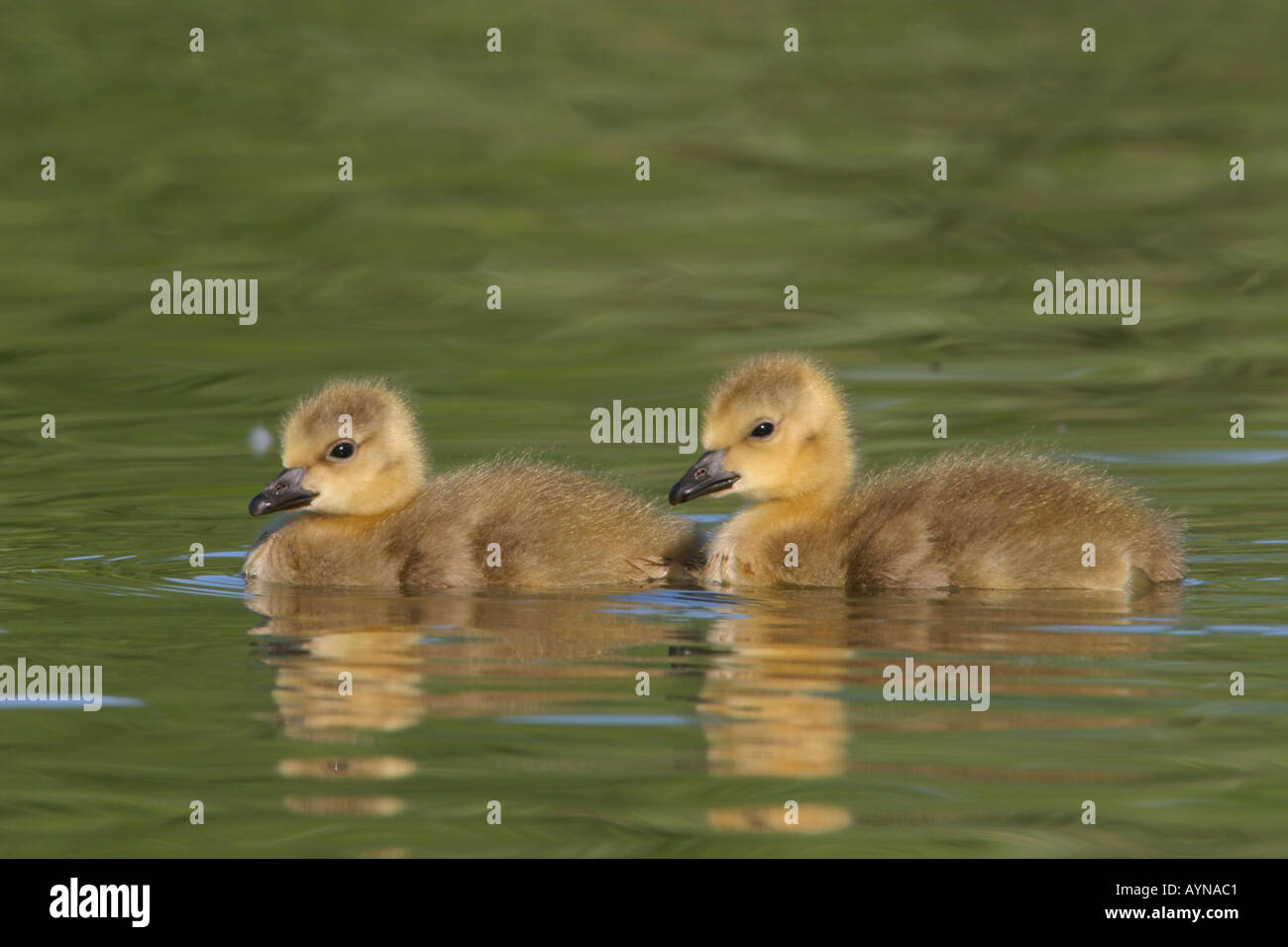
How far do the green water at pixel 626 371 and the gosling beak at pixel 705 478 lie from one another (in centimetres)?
55

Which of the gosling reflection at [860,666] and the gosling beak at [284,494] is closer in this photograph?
the gosling reflection at [860,666]

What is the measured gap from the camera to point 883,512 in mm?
9781

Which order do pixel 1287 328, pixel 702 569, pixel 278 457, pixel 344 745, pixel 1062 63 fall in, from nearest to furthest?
1. pixel 344 745
2. pixel 702 569
3. pixel 278 457
4. pixel 1287 328
5. pixel 1062 63

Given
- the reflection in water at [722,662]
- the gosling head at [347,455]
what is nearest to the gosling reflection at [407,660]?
the reflection in water at [722,662]

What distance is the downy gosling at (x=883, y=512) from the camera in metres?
9.53

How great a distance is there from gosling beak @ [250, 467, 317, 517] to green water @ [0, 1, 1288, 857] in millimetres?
505

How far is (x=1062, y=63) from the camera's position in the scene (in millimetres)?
22172

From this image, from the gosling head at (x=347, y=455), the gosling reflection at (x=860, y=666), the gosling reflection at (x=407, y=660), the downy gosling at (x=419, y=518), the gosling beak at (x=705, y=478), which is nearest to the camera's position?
the gosling reflection at (x=860, y=666)

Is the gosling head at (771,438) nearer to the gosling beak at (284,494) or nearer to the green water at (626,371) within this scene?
the green water at (626,371)

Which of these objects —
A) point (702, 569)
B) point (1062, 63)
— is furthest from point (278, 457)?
point (1062, 63)

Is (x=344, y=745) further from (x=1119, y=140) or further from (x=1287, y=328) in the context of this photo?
(x=1119, y=140)

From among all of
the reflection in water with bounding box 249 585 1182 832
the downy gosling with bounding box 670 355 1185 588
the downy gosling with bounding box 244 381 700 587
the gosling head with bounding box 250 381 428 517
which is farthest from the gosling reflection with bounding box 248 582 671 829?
the downy gosling with bounding box 670 355 1185 588

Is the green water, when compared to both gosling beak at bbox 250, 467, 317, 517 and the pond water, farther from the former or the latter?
gosling beak at bbox 250, 467, 317, 517

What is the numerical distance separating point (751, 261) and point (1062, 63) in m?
6.37
